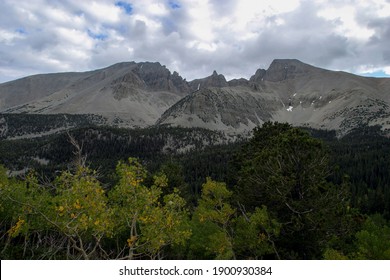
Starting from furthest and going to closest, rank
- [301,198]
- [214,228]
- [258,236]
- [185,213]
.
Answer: [214,228] < [258,236] < [301,198] < [185,213]

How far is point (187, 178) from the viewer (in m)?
177

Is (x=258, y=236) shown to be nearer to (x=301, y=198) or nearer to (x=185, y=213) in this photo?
(x=301, y=198)

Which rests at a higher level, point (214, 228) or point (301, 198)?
point (301, 198)

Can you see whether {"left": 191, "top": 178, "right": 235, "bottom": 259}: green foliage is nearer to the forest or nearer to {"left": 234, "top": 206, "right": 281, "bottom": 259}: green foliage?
the forest

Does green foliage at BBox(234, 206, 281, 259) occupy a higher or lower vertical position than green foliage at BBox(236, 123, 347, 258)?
lower

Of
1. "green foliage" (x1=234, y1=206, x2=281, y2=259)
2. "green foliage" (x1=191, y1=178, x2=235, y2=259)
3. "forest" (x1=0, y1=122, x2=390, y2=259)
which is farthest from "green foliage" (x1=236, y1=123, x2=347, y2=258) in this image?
"green foliage" (x1=191, y1=178, x2=235, y2=259)

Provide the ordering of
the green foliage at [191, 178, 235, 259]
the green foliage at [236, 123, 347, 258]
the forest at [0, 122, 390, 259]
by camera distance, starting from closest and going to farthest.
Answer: the forest at [0, 122, 390, 259] < the green foliage at [236, 123, 347, 258] < the green foliage at [191, 178, 235, 259]

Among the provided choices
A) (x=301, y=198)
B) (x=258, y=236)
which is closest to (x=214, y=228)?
(x=258, y=236)

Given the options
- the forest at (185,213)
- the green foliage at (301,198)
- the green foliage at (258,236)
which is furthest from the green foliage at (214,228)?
the green foliage at (301,198)

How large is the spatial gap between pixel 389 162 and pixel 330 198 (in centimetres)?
15764
